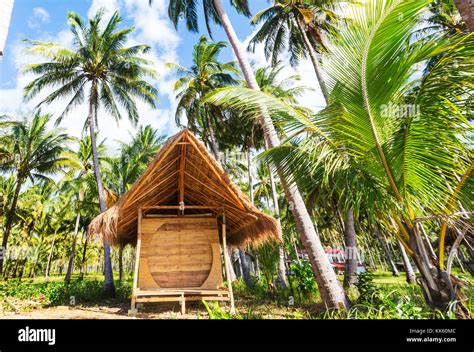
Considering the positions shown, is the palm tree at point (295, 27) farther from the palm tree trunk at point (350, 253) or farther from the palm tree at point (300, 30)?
the palm tree trunk at point (350, 253)

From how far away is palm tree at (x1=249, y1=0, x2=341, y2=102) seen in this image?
11.3 metres

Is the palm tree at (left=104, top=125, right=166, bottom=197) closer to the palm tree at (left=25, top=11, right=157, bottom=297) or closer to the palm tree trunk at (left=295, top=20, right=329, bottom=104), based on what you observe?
the palm tree at (left=25, top=11, right=157, bottom=297)

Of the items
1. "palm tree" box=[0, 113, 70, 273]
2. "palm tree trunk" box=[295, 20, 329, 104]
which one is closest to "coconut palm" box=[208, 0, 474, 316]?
"palm tree trunk" box=[295, 20, 329, 104]

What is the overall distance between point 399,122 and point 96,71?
46.3 ft

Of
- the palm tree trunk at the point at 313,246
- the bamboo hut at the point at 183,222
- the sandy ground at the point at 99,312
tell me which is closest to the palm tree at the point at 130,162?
the sandy ground at the point at 99,312

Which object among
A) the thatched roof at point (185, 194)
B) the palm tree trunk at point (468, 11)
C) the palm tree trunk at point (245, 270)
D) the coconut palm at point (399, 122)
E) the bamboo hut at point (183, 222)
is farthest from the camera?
the palm tree trunk at point (245, 270)

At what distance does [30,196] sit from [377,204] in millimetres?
25954

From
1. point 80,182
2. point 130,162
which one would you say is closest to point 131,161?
point 130,162

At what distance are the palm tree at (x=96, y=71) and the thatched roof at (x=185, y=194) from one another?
19.4ft

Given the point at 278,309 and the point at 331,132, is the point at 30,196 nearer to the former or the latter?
the point at 278,309

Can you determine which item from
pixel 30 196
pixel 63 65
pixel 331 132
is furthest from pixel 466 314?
pixel 30 196

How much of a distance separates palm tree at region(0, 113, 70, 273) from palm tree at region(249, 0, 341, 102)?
12.4 metres

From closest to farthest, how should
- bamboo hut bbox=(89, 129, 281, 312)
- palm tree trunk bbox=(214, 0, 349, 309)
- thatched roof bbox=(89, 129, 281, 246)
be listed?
palm tree trunk bbox=(214, 0, 349, 309), thatched roof bbox=(89, 129, 281, 246), bamboo hut bbox=(89, 129, 281, 312)

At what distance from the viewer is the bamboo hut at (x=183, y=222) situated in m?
6.77
